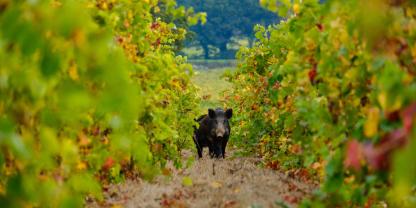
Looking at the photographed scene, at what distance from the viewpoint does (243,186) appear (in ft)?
34.6

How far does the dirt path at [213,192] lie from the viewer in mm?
8953

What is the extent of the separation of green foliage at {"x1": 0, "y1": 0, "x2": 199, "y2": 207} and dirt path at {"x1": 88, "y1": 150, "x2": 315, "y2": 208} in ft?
1.99

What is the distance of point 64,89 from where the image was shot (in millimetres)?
3186

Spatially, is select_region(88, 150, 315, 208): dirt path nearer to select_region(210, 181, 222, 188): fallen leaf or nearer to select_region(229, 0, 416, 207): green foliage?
select_region(210, 181, 222, 188): fallen leaf

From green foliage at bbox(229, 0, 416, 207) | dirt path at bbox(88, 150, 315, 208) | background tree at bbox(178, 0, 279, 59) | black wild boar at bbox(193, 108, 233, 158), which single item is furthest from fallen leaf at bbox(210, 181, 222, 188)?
background tree at bbox(178, 0, 279, 59)

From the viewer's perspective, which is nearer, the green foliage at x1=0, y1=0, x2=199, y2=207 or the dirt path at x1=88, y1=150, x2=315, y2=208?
the green foliage at x1=0, y1=0, x2=199, y2=207

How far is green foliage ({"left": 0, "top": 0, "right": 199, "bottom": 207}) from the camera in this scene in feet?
10.3

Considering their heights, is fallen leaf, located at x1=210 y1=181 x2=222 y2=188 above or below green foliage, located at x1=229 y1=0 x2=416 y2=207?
below

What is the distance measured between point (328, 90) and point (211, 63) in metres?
104

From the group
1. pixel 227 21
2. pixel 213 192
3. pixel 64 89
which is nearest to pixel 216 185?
pixel 213 192

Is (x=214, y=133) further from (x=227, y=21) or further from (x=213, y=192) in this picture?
(x=227, y=21)

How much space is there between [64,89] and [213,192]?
6.82 meters

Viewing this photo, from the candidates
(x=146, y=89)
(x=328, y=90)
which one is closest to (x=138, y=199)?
(x=146, y=89)

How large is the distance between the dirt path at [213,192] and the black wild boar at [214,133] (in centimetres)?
728
